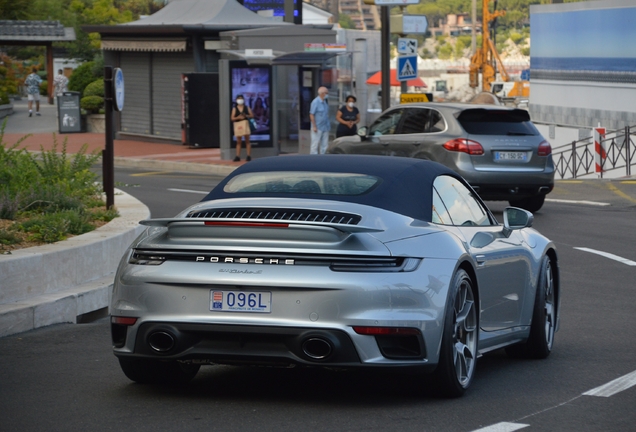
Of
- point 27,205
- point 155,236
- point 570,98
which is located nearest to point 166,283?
point 155,236

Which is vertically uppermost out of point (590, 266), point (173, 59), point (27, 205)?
point (173, 59)

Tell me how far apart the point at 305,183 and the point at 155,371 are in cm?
134

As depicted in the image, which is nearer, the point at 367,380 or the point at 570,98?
the point at 367,380

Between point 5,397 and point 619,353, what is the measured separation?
4.03m

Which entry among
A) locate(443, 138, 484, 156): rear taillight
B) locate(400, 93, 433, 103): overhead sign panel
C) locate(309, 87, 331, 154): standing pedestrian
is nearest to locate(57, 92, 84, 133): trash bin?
locate(309, 87, 331, 154): standing pedestrian

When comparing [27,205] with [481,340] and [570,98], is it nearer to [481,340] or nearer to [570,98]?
[481,340]

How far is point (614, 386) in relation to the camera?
6.64 metres

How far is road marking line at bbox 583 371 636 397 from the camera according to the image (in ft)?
21.1

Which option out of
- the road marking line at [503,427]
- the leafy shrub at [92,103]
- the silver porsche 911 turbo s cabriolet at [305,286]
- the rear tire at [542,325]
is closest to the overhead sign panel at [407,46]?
the leafy shrub at [92,103]

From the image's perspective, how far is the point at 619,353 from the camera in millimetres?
7773

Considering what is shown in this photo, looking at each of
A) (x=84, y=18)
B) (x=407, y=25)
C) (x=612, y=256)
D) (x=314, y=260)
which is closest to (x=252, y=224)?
(x=314, y=260)

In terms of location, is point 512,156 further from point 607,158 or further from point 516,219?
point 607,158

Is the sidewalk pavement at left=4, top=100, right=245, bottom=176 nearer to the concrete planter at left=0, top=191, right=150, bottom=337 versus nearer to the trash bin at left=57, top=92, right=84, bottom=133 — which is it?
the trash bin at left=57, top=92, right=84, bottom=133

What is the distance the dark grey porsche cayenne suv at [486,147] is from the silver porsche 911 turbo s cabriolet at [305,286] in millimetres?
10543
